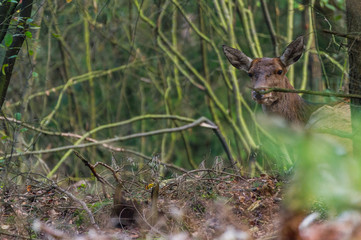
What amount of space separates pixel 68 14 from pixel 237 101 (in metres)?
3.92

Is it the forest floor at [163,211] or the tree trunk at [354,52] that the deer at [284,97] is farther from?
the tree trunk at [354,52]

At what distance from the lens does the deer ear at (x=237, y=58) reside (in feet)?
23.7

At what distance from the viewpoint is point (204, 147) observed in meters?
15.1

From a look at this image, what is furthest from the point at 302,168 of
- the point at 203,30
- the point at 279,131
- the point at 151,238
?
the point at 203,30

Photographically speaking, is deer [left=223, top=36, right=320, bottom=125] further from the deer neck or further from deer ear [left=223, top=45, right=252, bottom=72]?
deer ear [left=223, top=45, right=252, bottom=72]

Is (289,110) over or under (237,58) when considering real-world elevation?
under

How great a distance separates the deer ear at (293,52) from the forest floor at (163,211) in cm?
187

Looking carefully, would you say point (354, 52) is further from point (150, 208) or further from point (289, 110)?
point (150, 208)

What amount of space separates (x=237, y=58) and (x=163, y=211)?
3353 millimetres

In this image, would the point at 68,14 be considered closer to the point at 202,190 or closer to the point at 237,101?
the point at 237,101

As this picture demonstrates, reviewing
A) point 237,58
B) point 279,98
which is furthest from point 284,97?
point 237,58

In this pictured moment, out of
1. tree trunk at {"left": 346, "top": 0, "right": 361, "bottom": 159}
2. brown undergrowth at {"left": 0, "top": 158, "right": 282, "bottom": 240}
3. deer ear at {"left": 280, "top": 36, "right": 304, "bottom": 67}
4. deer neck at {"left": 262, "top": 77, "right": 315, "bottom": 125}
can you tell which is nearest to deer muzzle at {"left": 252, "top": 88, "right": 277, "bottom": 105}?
deer neck at {"left": 262, "top": 77, "right": 315, "bottom": 125}

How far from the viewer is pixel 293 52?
269 inches

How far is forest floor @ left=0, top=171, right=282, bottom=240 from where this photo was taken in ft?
13.7
